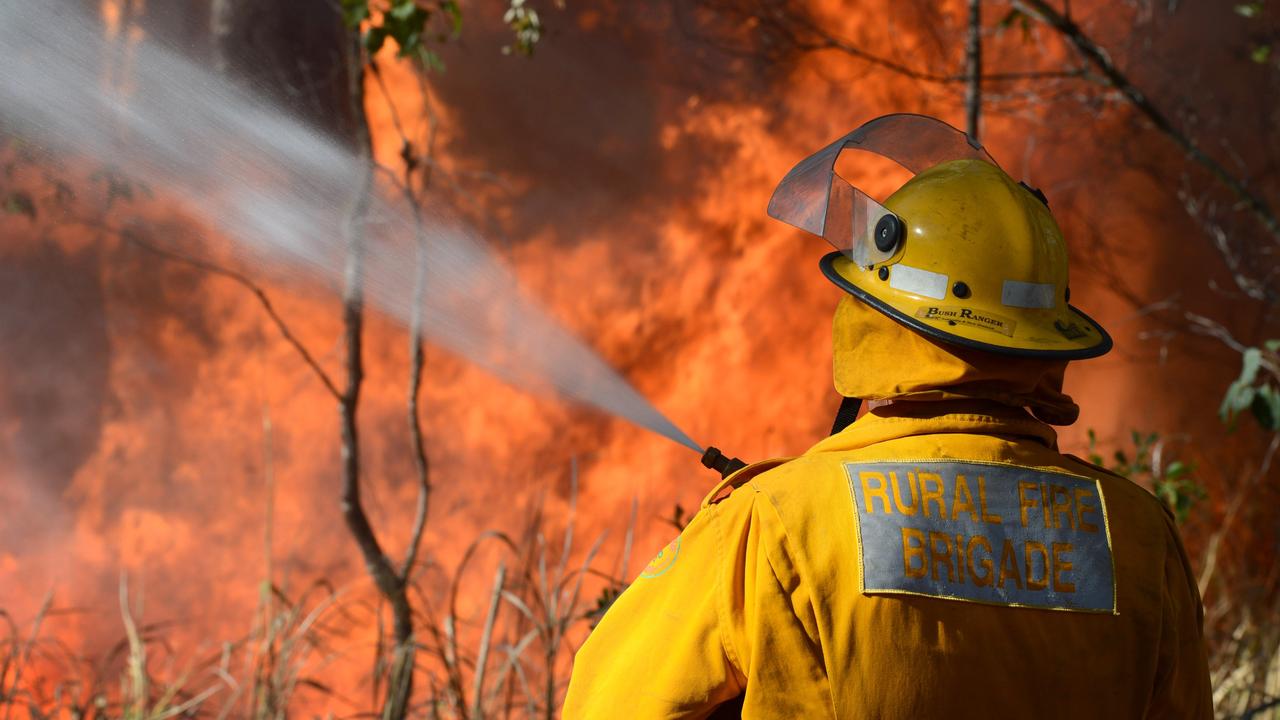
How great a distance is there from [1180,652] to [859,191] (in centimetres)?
79

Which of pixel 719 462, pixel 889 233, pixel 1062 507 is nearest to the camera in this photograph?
pixel 1062 507

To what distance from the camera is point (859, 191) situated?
1689 mm

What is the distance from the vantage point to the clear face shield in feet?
5.32

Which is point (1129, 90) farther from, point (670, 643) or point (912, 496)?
point (670, 643)

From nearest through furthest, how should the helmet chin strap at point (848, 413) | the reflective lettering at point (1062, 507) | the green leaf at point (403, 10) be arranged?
the reflective lettering at point (1062, 507) < the helmet chin strap at point (848, 413) < the green leaf at point (403, 10)

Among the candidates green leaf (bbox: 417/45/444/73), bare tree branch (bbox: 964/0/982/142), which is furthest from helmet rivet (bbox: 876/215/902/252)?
bare tree branch (bbox: 964/0/982/142)

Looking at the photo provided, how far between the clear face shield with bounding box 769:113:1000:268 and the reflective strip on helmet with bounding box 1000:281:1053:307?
161 millimetres

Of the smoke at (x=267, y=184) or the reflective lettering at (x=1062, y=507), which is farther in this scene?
the smoke at (x=267, y=184)

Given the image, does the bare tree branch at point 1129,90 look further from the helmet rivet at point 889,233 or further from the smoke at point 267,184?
the helmet rivet at point 889,233

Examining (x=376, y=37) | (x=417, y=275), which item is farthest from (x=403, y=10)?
(x=417, y=275)

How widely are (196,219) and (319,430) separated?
89 centimetres

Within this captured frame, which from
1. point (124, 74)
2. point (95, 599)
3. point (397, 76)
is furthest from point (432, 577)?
point (124, 74)

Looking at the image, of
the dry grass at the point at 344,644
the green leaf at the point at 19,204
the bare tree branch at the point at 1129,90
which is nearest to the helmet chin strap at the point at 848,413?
the dry grass at the point at 344,644

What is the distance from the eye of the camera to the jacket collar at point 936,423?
1.48 metres
